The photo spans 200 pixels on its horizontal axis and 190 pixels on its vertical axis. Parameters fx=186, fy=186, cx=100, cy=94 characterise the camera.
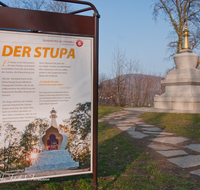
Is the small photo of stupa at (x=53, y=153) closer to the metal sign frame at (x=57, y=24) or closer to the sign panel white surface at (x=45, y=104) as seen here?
the sign panel white surface at (x=45, y=104)

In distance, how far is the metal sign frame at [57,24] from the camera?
1.79 meters

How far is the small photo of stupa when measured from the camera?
1915mm

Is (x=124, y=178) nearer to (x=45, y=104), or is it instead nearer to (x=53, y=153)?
(x=53, y=153)

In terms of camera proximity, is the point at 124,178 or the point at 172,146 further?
the point at 172,146

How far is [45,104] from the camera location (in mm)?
A: 1920

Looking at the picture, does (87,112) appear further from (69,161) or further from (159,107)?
(159,107)

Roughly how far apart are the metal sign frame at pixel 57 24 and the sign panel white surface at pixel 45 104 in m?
0.05

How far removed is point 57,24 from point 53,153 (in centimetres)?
134

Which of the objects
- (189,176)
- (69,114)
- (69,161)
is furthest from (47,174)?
(189,176)

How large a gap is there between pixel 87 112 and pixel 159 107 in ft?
28.8

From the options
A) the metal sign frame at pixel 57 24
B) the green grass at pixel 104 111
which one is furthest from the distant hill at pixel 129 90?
the metal sign frame at pixel 57 24

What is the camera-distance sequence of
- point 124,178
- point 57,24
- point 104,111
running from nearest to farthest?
point 57,24, point 124,178, point 104,111

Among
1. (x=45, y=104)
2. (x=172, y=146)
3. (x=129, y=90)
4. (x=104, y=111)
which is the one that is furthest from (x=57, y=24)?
(x=129, y=90)

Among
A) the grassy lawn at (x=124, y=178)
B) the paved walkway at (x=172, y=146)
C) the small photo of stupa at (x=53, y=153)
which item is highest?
the small photo of stupa at (x=53, y=153)
